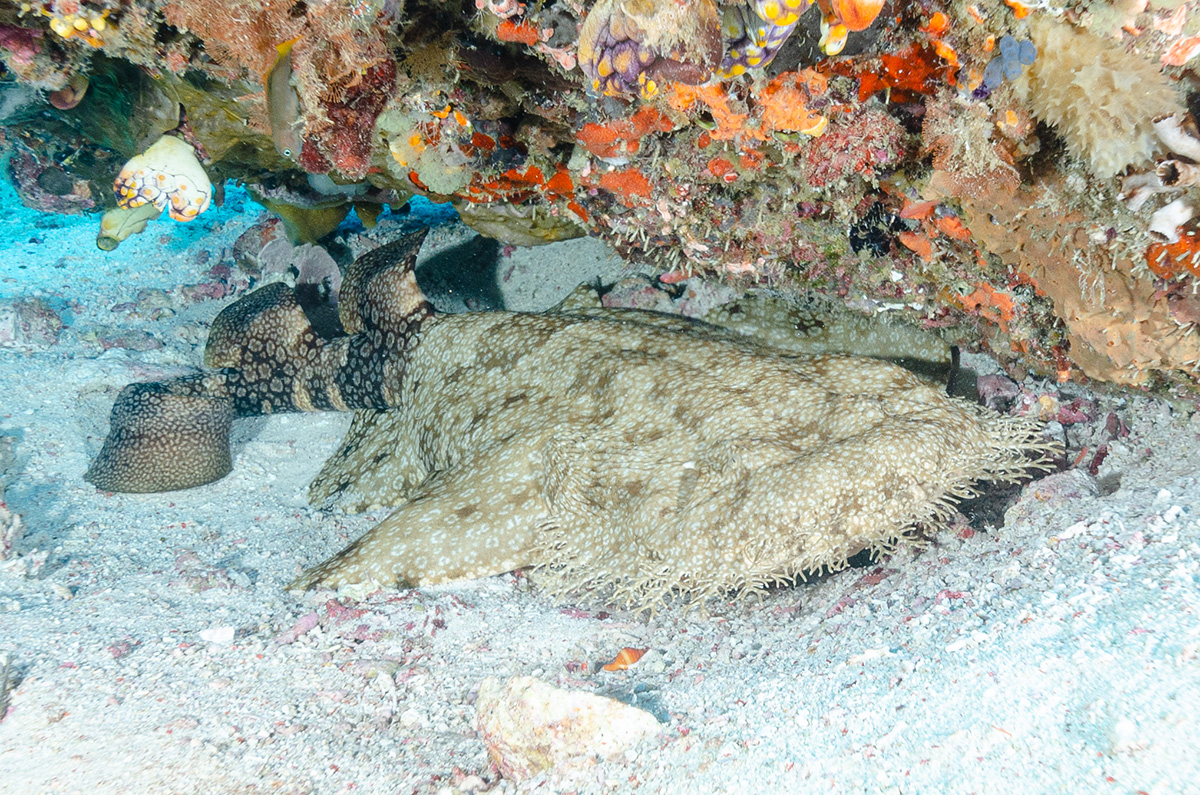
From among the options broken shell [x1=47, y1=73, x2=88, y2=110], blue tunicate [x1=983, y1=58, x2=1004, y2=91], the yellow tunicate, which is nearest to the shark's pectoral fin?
the yellow tunicate

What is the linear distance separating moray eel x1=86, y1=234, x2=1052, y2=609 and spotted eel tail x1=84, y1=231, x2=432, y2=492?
0.7 inches

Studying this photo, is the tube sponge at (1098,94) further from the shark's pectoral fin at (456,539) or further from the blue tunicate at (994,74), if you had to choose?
the shark's pectoral fin at (456,539)

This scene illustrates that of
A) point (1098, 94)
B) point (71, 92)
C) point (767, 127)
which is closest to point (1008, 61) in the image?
point (1098, 94)

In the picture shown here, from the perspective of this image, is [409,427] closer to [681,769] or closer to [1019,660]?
[681,769]

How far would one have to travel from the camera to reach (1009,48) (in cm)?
227

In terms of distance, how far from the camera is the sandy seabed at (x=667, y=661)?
1825 millimetres

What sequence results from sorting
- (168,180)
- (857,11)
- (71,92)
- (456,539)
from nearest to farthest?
(857,11) → (456,539) → (71,92) → (168,180)

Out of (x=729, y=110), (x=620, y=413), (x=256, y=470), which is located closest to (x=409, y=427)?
(x=256, y=470)

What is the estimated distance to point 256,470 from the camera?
18.5 ft

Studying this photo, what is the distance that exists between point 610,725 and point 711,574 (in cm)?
118

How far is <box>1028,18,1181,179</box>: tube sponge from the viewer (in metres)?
2.05

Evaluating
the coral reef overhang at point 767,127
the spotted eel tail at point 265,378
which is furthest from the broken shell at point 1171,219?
the spotted eel tail at point 265,378

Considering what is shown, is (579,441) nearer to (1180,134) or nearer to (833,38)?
(833,38)

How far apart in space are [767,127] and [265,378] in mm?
5011
